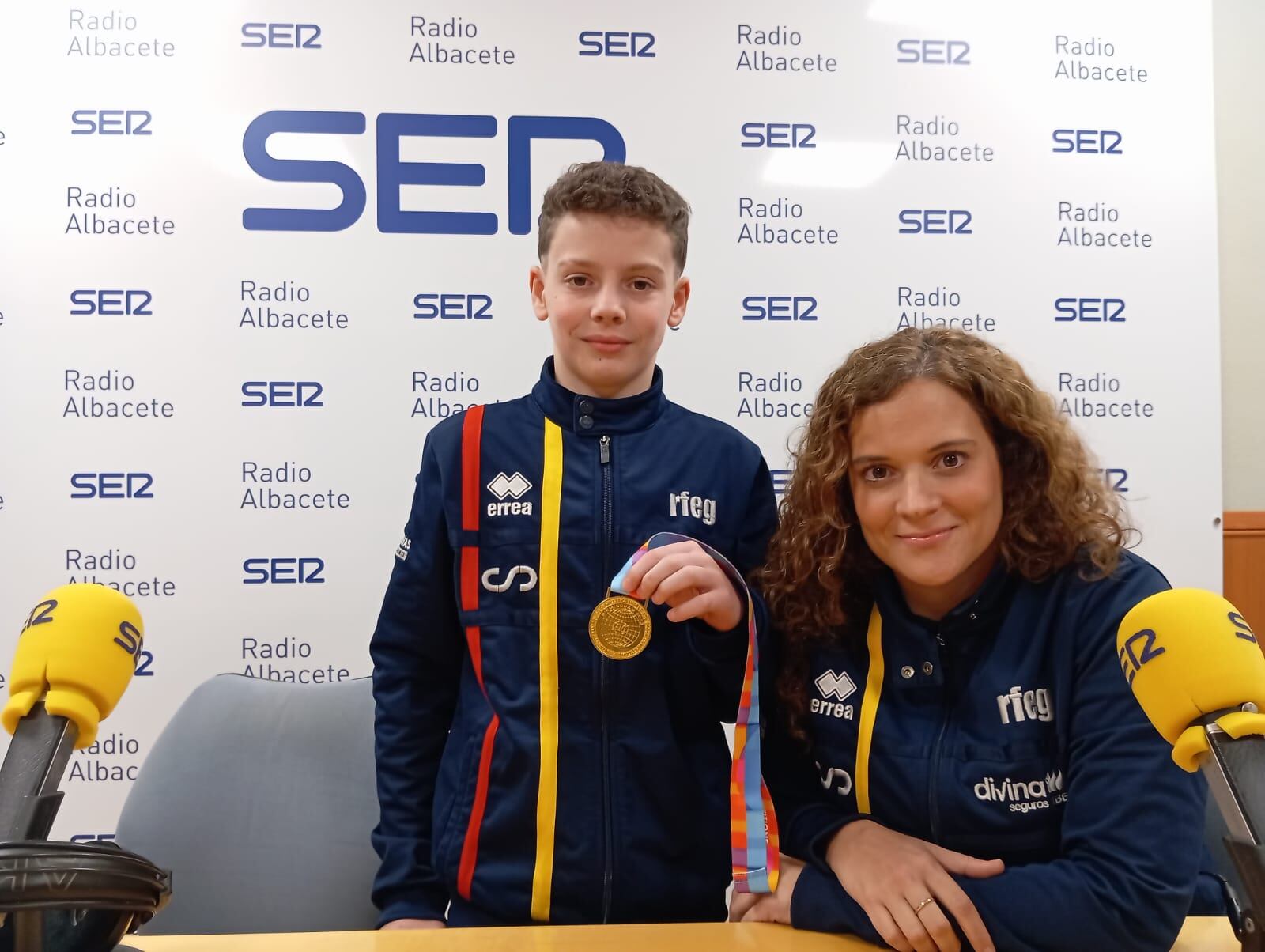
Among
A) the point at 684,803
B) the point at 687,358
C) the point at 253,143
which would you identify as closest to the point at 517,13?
the point at 253,143

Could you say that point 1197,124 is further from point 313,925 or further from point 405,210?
point 313,925

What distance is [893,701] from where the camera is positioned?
138 centimetres

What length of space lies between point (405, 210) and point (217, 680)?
5.07 ft

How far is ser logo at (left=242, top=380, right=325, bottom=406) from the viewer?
9.56ft

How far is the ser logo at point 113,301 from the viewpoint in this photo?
2900mm

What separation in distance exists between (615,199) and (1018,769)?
1.08m

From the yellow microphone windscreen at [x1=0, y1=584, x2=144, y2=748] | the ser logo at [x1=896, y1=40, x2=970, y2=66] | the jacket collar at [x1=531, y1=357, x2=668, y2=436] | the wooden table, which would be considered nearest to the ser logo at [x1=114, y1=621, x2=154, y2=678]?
the yellow microphone windscreen at [x1=0, y1=584, x2=144, y2=748]

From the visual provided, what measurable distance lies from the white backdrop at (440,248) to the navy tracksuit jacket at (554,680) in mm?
1322

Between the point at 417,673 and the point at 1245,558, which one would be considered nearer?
the point at 417,673

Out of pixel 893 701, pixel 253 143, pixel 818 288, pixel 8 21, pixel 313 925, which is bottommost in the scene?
pixel 313 925

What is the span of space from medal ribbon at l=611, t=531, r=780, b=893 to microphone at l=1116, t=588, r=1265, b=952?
0.58 meters

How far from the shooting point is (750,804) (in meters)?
1.33

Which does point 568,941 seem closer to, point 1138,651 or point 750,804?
point 750,804

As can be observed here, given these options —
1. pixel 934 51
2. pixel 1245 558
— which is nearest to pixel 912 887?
pixel 1245 558
